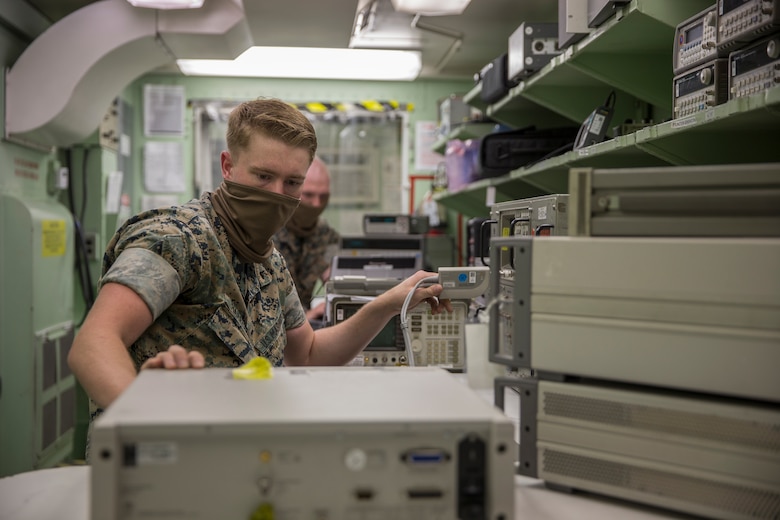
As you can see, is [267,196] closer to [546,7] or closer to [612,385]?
[612,385]

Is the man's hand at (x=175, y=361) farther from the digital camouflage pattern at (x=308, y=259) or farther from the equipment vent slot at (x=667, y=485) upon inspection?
the digital camouflage pattern at (x=308, y=259)

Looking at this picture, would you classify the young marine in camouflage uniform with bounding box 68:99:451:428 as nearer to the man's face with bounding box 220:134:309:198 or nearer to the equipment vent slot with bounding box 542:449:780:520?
the man's face with bounding box 220:134:309:198

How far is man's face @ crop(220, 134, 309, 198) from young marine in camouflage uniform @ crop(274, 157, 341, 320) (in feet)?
6.74

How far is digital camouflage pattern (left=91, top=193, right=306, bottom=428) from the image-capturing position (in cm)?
145

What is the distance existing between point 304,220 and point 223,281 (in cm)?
226

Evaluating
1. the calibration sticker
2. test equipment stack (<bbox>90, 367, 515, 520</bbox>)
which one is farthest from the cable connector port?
the calibration sticker

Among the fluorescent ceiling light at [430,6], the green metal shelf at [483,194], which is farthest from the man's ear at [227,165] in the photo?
the fluorescent ceiling light at [430,6]

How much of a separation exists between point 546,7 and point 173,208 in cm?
301

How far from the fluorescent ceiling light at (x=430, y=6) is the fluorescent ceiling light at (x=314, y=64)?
133 cm

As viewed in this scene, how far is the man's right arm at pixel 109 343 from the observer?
1.24 metres

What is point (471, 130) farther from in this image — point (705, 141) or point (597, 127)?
point (705, 141)

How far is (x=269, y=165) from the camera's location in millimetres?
1729

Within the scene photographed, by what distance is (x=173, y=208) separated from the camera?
1.63 meters

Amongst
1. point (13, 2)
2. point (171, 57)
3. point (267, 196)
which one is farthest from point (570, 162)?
point (13, 2)
